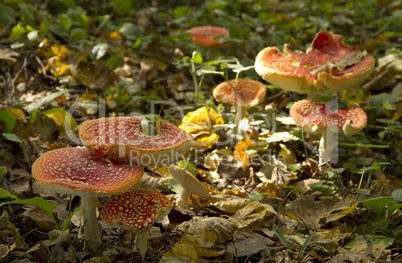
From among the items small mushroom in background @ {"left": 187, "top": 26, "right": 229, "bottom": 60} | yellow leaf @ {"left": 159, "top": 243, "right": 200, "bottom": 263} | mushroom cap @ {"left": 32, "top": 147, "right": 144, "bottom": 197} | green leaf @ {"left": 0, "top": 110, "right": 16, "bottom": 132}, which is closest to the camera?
mushroom cap @ {"left": 32, "top": 147, "right": 144, "bottom": 197}

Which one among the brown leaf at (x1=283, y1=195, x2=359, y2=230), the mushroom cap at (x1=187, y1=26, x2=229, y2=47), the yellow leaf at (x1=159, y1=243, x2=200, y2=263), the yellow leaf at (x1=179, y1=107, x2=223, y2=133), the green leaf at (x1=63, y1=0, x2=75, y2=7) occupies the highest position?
the green leaf at (x1=63, y1=0, x2=75, y2=7)

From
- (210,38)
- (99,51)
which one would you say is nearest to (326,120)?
(210,38)

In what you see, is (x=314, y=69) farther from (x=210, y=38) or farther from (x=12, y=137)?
(x=12, y=137)

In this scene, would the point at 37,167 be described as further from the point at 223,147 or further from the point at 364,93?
the point at 364,93

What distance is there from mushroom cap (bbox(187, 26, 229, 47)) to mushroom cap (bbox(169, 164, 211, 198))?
2.77m

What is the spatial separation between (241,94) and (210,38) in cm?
162

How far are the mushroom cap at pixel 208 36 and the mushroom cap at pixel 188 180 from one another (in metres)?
2.77

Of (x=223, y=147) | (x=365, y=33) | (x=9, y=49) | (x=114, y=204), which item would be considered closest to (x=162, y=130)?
(x=114, y=204)

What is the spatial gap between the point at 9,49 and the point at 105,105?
1.70 m

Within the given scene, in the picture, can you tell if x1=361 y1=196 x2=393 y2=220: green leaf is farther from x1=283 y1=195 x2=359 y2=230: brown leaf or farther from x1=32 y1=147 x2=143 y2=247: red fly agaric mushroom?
x1=32 y1=147 x2=143 y2=247: red fly agaric mushroom

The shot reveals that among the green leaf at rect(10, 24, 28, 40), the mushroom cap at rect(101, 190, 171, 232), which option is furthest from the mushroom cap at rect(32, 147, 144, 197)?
the green leaf at rect(10, 24, 28, 40)

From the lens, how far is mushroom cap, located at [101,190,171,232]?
2.39 m

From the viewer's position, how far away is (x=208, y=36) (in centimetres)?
554

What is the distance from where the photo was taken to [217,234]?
2.86 meters
